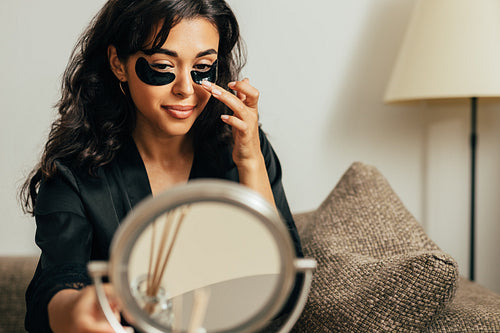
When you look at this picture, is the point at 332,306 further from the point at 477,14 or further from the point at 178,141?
the point at 477,14

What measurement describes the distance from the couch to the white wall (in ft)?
1.52

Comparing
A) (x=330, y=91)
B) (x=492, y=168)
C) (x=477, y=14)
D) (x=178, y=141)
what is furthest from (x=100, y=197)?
(x=492, y=168)

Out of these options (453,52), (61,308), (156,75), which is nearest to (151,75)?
(156,75)

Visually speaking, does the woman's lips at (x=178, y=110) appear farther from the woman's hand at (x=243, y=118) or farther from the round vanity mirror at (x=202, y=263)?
the round vanity mirror at (x=202, y=263)

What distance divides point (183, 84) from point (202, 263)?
18.4 inches

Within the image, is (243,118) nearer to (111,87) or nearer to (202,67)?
(202,67)

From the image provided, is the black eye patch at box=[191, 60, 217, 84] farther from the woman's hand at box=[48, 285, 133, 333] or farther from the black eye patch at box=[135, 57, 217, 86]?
the woman's hand at box=[48, 285, 133, 333]

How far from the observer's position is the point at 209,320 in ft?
1.71

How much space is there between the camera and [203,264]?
1.74 ft

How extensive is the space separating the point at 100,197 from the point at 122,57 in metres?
0.28

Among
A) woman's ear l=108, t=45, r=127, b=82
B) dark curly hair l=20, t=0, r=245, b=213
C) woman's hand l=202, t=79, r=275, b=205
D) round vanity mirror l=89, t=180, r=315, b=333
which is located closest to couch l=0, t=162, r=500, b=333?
woman's hand l=202, t=79, r=275, b=205

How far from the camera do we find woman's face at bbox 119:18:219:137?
3.02ft

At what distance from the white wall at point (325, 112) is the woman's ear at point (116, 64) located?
2.28 feet

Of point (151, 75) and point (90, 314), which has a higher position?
point (151, 75)
